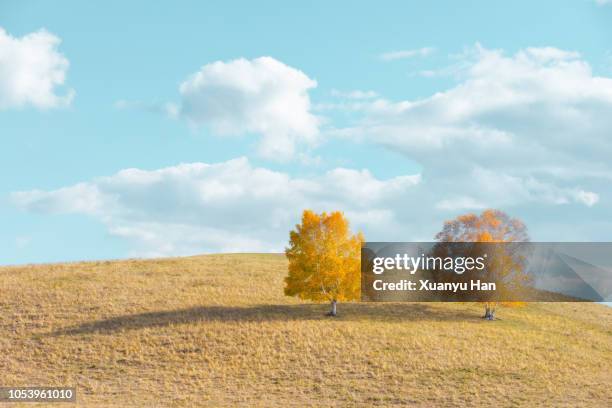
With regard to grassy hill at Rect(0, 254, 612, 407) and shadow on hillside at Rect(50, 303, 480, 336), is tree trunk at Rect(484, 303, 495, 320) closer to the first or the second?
grassy hill at Rect(0, 254, 612, 407)

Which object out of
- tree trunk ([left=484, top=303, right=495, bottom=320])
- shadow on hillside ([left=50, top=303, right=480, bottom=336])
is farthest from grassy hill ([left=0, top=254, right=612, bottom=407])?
tree trunk ([left=484, top=303, right=495, bottom=320])

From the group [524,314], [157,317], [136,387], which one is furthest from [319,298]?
[524,314]

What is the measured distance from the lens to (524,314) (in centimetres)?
6938

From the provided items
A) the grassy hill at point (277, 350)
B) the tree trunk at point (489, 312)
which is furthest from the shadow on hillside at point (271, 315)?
the tree trunk at point (489, 312)

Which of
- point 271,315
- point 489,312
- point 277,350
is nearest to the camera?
point 277,350

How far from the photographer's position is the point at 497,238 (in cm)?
6412

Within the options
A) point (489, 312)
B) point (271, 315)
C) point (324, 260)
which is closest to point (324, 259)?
point (324, 260)

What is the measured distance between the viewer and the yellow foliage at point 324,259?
58625 millimetres

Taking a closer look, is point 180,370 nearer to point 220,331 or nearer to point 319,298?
point 220,331

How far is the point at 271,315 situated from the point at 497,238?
23951 millimetres

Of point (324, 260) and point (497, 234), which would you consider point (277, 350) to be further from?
point (497, 234)

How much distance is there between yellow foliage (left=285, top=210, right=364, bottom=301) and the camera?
58625 mm

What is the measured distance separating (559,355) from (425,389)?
16.7 metres

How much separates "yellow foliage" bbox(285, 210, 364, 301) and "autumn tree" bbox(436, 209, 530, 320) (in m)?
10.6
